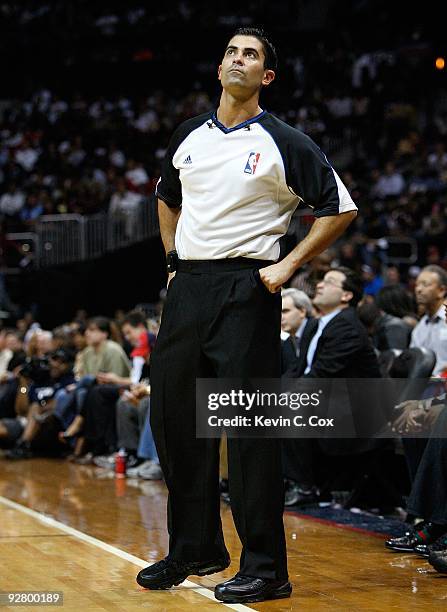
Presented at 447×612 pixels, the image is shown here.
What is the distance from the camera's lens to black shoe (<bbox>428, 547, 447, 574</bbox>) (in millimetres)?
4938

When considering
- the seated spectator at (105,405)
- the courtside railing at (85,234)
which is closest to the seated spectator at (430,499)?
the seated spectator at (105,405)

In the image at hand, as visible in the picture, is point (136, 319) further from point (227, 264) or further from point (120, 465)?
point (227, 264)

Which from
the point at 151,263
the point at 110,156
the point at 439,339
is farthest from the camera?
the point at 110,156

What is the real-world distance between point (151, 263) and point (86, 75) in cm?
732

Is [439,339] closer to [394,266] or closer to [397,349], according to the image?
[397,349]

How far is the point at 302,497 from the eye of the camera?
737cm

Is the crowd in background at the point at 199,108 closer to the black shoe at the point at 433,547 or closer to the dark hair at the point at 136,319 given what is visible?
the dark hair at the point at 136,319

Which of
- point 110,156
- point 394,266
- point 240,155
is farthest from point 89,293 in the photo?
point 240,155

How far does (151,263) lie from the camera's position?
1761 centimetres

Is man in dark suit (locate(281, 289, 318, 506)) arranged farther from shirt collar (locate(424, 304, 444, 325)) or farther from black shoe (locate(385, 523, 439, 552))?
black shoe (locate(385, 523, 439, 552))

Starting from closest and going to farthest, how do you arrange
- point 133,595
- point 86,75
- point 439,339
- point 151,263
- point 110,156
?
point 133,595 < point 439,339 < point 151,263 < point 110,156 < point 86,75

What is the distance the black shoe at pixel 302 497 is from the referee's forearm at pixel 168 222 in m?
3.10

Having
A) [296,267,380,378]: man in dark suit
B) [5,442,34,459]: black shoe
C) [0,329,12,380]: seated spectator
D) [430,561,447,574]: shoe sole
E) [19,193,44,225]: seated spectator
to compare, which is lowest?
[5,442,34,459]: black shoe

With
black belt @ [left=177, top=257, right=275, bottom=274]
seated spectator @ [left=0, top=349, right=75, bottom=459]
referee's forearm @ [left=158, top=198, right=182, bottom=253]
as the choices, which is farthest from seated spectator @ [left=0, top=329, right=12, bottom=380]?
black belt @ [left=177, top=257, right=275, bottom=274]
